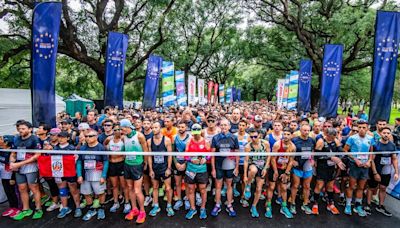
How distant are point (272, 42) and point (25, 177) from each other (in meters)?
21.6

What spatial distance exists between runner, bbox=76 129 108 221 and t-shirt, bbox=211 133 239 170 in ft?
6.99

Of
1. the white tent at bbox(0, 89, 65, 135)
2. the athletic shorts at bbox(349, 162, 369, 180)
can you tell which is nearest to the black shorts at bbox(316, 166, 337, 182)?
the athletic shorts at bbox(349, 162, 369, 180)

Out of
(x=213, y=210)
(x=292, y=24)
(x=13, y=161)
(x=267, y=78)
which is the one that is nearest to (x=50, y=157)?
(x=13, y=161)

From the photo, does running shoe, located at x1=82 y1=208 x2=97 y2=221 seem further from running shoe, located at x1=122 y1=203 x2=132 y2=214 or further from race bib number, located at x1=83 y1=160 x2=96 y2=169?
race bib number, located at x1=83 y1=160 x2=96 y2=169

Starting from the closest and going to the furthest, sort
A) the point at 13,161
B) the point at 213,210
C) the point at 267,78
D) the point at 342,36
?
the point at 13,161 < the point at 213,210 < the point at 342,36 < the point at 267,78

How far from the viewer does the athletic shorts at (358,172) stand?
4.65 metres

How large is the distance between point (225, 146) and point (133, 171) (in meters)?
1.79

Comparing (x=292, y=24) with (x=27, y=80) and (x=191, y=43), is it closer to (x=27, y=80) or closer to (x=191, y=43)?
(x=191, y=43)

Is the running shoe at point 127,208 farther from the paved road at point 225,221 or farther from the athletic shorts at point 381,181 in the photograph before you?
the athletic shorts at point 381,181

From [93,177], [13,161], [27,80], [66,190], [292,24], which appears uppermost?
[292,24]

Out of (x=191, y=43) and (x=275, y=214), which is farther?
(x=191, y=43)

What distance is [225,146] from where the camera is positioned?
14.6 ft

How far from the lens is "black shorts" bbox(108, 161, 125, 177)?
4551 mm

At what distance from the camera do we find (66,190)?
456 cm
